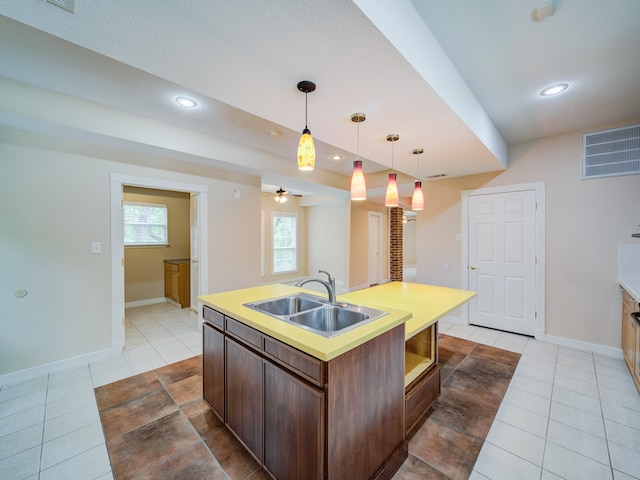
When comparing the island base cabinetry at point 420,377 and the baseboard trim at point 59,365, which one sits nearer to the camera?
the island base cabinetry at point 420,377

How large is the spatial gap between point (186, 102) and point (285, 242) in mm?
5309

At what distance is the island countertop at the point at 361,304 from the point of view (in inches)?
47.1

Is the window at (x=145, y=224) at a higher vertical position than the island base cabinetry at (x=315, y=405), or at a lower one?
higher

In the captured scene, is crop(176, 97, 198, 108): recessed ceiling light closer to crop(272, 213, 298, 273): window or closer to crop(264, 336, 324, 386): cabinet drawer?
crop(264, 336, 324, 386): cabinet drawer

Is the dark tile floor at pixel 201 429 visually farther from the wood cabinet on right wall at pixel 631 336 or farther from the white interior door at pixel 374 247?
the white interior door at pixel 374 247

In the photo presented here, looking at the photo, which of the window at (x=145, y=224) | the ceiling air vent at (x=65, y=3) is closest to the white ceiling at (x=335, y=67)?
the ceiling air vent at (x=65, y=3)

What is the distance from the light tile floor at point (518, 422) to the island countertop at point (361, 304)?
905 mm

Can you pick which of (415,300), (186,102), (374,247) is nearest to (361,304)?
(415,300)

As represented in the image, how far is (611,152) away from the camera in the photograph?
10.0 feet

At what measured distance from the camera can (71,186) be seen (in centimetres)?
277

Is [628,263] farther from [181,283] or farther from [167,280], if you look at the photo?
[167,280]

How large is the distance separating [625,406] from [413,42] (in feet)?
10.4

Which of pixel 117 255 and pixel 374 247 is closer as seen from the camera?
pixel 117 255

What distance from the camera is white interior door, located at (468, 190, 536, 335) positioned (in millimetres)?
3623
